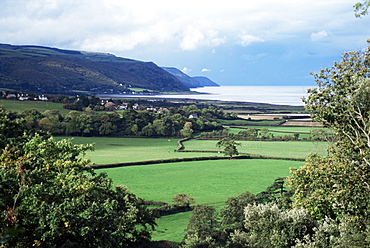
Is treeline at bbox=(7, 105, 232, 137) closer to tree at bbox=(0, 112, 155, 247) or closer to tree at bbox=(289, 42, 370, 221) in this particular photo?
tree at bbox=(0, 112, 155, 247)

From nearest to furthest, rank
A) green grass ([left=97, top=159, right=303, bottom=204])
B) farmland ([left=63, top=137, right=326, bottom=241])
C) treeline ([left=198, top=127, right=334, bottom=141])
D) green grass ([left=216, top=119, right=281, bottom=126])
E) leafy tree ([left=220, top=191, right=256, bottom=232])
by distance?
leafy tree ([left=220, top=191, right=256, bottom=232]) < farmland ([left=63, top=137, right=326, bottom=241]) < green grass ([left=97, top=159, right=303, bottom=204]) < treeline ([left=198, top=127, right=334, bottom=141]) < green grass ([left=216, top=119, right=281, bottom=126])

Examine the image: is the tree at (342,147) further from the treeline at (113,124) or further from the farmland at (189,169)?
the treeline at (113,124)

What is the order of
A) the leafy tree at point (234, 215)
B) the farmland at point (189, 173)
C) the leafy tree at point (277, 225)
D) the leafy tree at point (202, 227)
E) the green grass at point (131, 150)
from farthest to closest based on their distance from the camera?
the green grass at point (131, 150), the farmland at point (189, 173), the leafy tree at point (234, 215), the leafy tree at point (202, 227), the leafy tree at point (277, 225)

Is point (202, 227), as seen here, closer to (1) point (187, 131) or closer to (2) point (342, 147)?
(2) point (342, 147)

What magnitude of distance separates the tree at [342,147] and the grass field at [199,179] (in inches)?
876

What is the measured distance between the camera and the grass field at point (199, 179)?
166ft

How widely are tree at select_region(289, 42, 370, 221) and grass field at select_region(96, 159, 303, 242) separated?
22.3 meters

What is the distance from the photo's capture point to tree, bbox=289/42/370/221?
17172 millimetres

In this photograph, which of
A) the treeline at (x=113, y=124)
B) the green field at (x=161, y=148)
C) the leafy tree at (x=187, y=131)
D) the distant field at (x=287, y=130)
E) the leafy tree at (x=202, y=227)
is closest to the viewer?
the leafy tree at (x=202, y=227)

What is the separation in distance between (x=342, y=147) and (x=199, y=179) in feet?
138

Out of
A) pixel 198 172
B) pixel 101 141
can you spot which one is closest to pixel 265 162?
pixel 198 172

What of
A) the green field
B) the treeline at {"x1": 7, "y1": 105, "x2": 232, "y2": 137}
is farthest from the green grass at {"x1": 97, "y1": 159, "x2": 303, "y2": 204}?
the treeline at {"x1": 7, "y1": 105, "x2": 232, "y2": 137}

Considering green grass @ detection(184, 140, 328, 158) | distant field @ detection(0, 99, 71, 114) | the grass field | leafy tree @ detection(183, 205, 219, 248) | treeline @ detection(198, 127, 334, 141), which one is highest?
distant field @ detection(0, 99, 71, 114)

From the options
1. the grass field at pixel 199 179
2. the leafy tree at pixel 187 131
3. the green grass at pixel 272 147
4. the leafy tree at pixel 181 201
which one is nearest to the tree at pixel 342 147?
the grass field at pixel 199 179
